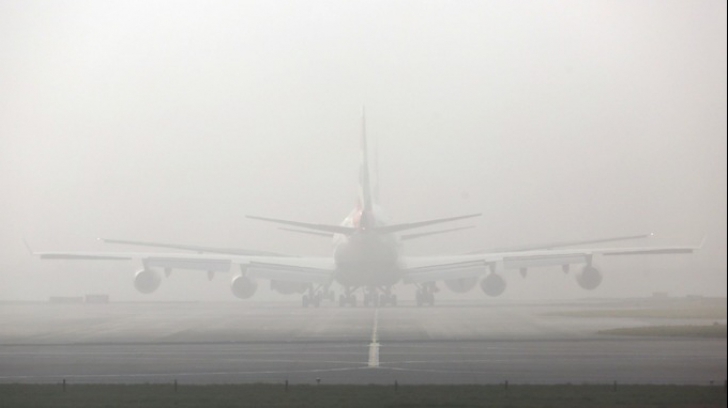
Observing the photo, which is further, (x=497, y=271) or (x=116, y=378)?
(x=497, y=271)

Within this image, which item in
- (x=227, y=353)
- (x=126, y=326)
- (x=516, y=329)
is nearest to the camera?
(x=227, y=353)

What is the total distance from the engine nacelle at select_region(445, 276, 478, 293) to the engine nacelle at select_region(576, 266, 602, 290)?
22.3 meters

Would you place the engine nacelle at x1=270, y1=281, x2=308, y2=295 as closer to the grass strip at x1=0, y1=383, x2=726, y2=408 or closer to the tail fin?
the tail fin

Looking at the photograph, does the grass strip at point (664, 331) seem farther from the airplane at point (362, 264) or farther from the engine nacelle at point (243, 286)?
the engine nacelle at point (243, 286)

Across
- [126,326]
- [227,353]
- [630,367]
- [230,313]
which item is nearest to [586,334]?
[630,367]

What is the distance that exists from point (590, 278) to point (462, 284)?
23705 mm

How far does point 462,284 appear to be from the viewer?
3292 inches

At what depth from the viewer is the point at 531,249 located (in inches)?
Answer: 2987

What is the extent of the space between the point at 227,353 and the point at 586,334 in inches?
516

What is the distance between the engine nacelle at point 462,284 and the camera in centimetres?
8329

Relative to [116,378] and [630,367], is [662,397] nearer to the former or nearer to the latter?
[630,367]

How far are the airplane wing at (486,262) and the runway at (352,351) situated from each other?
1296cm

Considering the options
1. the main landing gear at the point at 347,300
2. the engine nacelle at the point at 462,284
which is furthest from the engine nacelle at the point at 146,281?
the engine nacelle at the point at 462,284

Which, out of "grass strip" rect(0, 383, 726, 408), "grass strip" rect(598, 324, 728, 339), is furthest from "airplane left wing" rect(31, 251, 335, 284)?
"grass strip" rect(0, 383, 726, 408)
